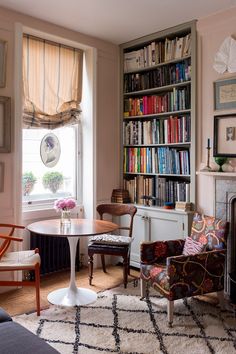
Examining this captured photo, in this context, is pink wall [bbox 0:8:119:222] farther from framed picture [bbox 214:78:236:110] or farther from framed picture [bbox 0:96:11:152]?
framed picture [bbox 214:78:236:110]

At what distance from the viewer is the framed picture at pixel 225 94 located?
11.2 ft

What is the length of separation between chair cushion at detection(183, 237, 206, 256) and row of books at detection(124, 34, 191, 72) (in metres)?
1.97

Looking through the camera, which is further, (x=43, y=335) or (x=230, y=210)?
(x=230, y=210)

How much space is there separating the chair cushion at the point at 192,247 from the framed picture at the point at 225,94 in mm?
1337

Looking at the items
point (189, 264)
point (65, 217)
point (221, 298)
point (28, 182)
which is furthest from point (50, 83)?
point (221, 298)

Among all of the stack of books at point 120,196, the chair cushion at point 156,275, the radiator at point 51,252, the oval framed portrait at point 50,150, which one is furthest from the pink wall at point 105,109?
the chair cushion at point 156,275

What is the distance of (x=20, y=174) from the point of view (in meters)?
3.60

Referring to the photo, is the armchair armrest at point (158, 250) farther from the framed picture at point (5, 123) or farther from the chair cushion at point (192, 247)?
the framed picture at point (5, 123)

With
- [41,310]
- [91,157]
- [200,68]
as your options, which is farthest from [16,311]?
[200,68]

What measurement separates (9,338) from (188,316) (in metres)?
1.80

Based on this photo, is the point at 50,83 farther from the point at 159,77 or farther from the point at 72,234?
the point at 72,234

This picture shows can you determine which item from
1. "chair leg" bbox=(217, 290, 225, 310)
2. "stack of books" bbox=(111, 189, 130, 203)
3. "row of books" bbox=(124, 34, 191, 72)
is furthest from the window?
"chair leg" bbox=(217, 290, 225, 310)

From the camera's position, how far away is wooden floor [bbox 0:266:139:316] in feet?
10.5

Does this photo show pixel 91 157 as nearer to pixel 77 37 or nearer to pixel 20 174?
pixel 20 174
